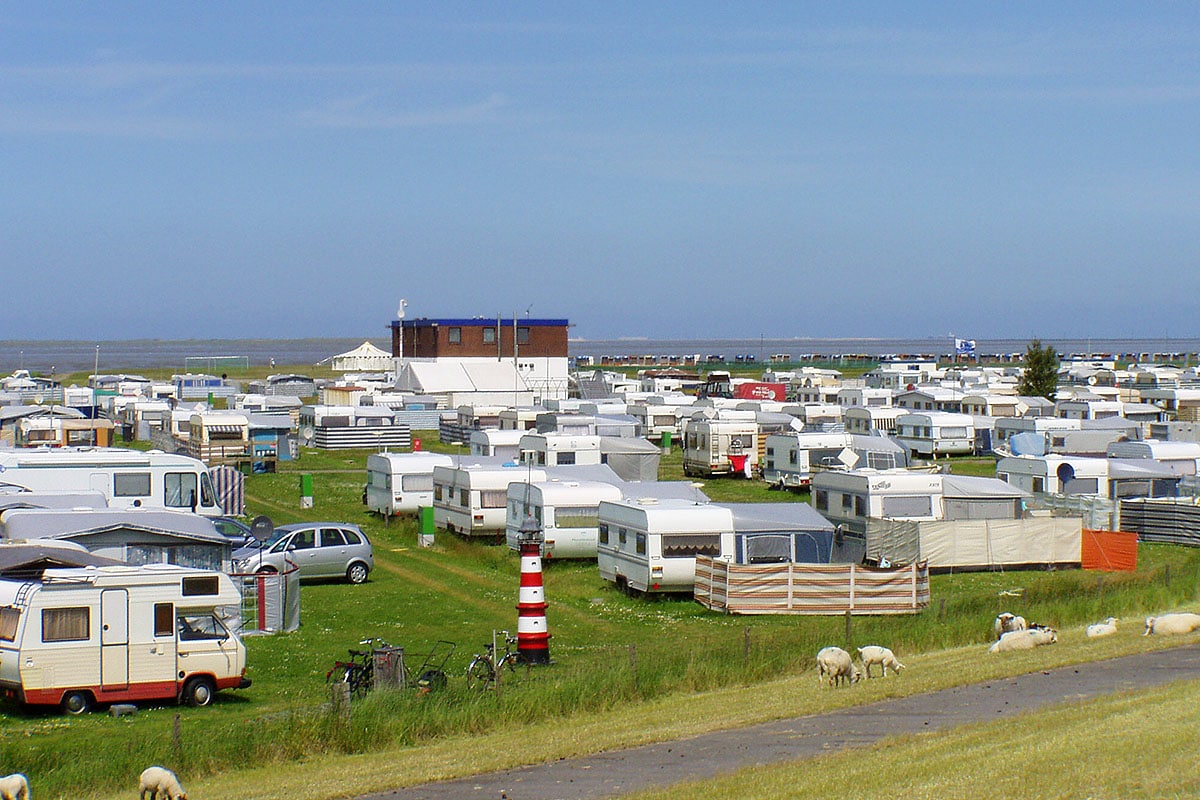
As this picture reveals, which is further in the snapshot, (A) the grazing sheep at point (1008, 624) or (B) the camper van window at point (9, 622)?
(A) the grazing sheep at point (1008, 624)

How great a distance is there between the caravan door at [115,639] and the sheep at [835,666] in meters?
8.09

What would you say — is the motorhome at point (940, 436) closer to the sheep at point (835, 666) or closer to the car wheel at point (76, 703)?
the sheep at point (835, 666)

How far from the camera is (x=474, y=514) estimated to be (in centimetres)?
3109

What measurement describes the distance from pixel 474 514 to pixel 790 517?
26.1ft

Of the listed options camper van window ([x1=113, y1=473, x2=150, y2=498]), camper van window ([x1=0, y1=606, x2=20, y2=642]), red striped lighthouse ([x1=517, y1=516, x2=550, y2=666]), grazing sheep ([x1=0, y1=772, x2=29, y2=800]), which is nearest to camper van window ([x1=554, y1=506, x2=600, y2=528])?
camper van window ([x1=113, y1=473, x2=150, y2=498])

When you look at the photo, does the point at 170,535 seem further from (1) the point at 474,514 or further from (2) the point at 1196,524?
(2) the point at 1196,524

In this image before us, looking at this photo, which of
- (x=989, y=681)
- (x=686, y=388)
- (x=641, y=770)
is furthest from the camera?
(x=686, y=388)

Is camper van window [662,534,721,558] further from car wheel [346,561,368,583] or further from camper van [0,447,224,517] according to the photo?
A: camper van [0,447,224,517]

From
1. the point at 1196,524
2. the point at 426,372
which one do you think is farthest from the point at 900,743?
the point at 426,372

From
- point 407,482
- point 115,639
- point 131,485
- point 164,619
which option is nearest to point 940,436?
point 407,482

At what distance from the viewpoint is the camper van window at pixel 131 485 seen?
96.2 feet

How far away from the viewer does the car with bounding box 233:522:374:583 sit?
A: 83.9 ft

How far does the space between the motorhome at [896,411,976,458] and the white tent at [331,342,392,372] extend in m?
66.8

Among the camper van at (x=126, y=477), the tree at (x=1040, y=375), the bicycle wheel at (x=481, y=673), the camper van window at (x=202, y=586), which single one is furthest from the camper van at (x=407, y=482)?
the tree at (x=1040, y=375)
